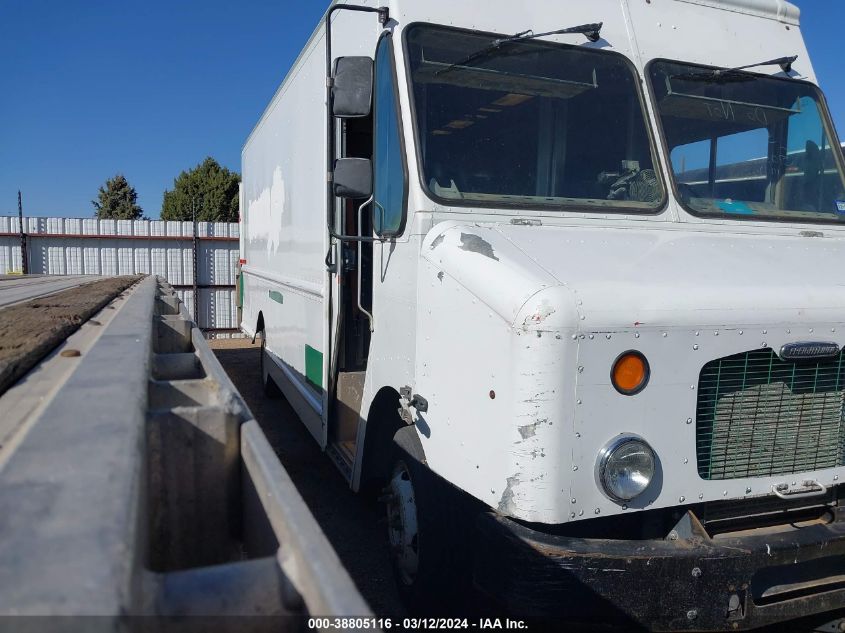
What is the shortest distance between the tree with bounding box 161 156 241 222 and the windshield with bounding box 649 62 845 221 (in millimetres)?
33593

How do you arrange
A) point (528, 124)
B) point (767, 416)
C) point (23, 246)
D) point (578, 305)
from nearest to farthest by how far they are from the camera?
point (578, 305), point (767, 416), point (528, 124), point (23, 246)

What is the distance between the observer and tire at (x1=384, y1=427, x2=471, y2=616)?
9.50ft

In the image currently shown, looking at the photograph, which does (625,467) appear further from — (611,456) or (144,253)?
(144,253)

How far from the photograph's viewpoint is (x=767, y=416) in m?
2.55

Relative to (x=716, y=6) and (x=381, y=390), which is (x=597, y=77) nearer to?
(x=716, y=6)

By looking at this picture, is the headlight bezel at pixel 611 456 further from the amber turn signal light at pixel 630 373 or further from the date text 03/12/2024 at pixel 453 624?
the date text 03/12/2024 at pixel 453 624

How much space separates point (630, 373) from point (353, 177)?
181cm

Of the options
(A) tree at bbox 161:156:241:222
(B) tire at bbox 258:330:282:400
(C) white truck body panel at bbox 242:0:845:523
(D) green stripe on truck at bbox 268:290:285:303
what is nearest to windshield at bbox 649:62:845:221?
(C) white truck body panel at bbox 242:0:845:523

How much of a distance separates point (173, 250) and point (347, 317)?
1134cm

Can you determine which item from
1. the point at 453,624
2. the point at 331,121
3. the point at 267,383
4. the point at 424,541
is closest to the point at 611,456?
the point at 424,541

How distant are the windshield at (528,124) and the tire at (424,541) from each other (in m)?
1.26

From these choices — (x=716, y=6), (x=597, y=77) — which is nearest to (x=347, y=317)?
(x=597, y=77)

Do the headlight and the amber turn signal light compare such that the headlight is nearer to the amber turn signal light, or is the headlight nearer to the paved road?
the amber turn signal light

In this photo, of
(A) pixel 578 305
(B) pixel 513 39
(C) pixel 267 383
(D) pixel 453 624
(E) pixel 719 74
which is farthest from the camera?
(C) pixel 267 383
